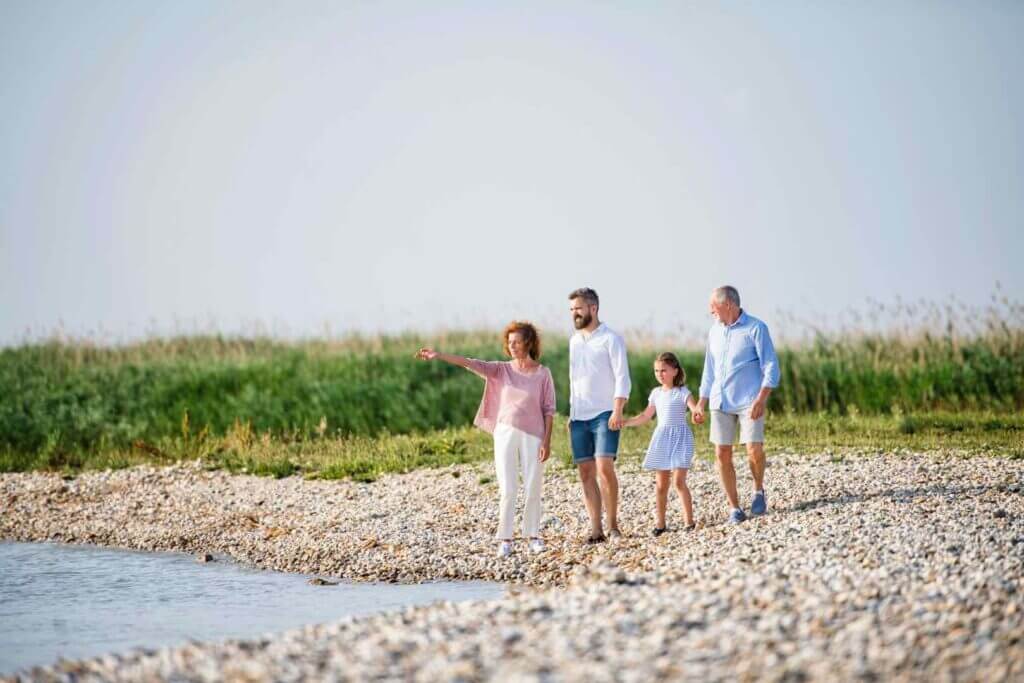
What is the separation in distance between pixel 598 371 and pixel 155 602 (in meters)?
4.12

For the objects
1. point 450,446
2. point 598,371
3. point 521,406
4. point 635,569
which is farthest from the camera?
point 450,446

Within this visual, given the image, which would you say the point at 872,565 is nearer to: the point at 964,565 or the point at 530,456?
the point at 964,565

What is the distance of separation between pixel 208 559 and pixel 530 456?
402 cm

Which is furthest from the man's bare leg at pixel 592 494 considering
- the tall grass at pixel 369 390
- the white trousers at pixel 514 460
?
the tall grass at pixel 369 390

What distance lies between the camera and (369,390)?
22906 mm

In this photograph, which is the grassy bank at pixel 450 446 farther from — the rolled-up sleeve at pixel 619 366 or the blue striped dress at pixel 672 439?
the rolled-up sleeve at pixel 619 366

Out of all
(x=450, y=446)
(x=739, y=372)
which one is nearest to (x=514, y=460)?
(x=739, y=372)

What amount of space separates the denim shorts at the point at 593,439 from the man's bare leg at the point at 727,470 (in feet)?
3.33

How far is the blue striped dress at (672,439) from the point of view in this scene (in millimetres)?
10430

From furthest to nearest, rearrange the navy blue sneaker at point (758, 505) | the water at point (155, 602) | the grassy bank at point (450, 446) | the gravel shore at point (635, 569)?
the grassy bank at point (450, 446)
the navy blue sneaker at point (758, 505)
the water at point (155, 602)
the gravel shore at point (635, 569)

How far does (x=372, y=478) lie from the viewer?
52.7 ft

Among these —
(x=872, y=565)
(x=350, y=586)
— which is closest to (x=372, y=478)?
(x=350, y=586)

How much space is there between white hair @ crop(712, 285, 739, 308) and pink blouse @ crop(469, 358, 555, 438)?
1.56 m

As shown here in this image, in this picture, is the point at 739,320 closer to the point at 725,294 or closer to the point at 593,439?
the point at 725,294
